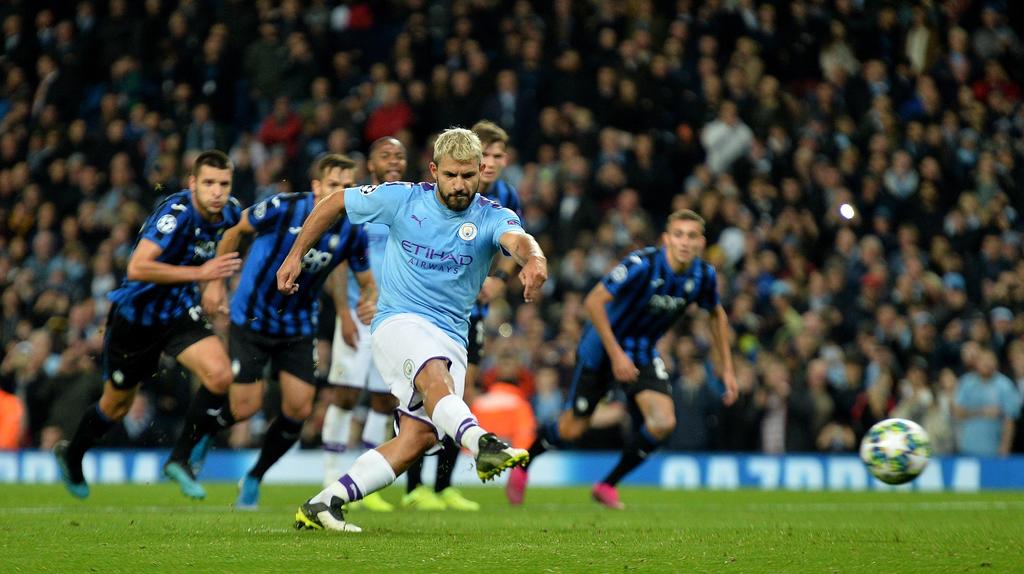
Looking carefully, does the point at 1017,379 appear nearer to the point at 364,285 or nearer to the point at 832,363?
the point at 832,363

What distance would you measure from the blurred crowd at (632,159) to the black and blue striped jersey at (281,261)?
5.98 meters

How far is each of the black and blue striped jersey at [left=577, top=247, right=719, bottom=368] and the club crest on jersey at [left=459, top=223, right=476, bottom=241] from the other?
3.96m

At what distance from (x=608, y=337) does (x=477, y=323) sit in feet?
3.30

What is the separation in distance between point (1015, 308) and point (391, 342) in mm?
12342

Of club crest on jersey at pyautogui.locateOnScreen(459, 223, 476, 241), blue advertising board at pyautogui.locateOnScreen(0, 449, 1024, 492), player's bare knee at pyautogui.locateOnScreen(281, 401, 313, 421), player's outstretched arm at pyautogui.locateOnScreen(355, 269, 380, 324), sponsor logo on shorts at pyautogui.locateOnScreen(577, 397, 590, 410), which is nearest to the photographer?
club crest on jersey at pyautogui.locateOnScreen(459, 223, 476, 241)

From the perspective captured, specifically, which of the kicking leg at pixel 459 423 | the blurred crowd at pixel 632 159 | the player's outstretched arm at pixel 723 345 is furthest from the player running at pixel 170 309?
the blurred crowd at pixel 632 159

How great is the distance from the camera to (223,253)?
9938 millimetres

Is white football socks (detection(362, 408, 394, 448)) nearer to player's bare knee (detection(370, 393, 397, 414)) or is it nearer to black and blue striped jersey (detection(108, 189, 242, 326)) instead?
player's bare knee (detection(370, 393, 397, 414))

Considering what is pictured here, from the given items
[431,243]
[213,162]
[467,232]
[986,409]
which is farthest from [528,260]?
[986,409]

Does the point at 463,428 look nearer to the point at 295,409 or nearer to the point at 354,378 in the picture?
the point at 295,409

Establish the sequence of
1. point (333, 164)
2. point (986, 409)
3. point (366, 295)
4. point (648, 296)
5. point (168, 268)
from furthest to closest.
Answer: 1. point (986, 409)
2. point (648, 296)
3. point (366, 295)
4. point (333, 164)
5. point (168, 268)

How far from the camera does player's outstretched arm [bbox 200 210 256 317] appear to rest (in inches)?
377

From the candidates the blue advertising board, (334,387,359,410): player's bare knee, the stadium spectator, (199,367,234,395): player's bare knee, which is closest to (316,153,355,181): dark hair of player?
(199,367,234,395): player's bare knee

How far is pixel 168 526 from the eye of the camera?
8.17 metres
